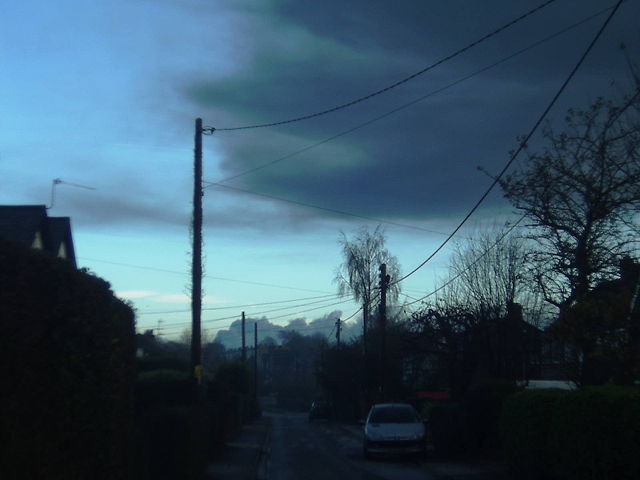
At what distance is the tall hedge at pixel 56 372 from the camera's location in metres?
7.12

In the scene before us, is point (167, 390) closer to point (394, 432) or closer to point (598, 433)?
point (394, 432)

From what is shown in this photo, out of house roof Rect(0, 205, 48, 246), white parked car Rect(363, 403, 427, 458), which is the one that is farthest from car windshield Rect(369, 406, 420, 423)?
house roof Rect(0, 205, 48, 246)

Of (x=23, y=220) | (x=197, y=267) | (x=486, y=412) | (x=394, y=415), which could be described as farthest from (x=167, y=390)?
(x=486, y=412)

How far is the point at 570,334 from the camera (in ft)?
48.1

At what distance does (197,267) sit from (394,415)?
8.27m

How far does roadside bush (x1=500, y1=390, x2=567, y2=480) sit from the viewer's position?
14.1 metres

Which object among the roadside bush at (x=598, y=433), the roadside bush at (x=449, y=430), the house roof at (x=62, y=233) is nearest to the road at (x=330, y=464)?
the roadside bush at (x=449, y=430)

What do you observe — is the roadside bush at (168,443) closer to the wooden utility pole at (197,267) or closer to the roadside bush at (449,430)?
the wooden utility pole at (197,267)

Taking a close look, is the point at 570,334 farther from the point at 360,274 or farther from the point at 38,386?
the point at 360,274

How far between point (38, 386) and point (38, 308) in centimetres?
77

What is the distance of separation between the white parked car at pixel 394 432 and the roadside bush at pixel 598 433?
29.5ft

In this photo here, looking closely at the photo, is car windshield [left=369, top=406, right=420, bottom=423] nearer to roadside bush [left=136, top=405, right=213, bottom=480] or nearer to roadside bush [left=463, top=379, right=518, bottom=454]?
roadside bush [left=463, top=379, right=518, bottom=454]

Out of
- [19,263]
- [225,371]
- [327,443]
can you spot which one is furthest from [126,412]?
[225,371]

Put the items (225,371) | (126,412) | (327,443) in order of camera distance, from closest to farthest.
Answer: (126,412) → (327,443) → (225,371)
